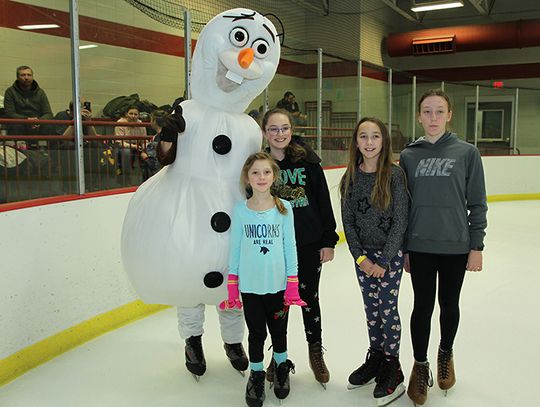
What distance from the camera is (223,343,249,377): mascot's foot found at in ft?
7.93

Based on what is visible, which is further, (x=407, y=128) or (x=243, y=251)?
(x=407, y=128)

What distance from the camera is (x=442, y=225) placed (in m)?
2.02

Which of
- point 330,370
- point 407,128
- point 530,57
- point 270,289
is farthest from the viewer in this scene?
point 530,57

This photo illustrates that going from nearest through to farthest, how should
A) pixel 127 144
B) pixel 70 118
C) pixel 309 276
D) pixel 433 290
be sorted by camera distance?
pixel 433 290
pixel 309 276
pixel 70 118
pixel 127 144

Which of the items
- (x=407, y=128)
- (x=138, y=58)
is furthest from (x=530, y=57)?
(x=138, y=58)

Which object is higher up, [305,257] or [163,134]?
[163,134]

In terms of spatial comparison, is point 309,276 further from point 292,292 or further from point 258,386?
point 258,386

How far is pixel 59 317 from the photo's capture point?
2705 millimetres

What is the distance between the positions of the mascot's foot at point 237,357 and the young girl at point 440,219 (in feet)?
2.34

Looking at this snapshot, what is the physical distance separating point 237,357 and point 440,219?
3.52 feet

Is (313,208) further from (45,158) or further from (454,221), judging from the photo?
(45,158)

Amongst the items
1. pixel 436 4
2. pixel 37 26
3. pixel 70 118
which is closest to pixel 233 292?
pixel 70 118

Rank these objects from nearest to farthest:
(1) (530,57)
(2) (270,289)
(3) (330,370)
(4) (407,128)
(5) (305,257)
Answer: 1. (2) (270,289)
2. (5) (305,257)
3. (3) (330,370)
4. (4) (407,128)
5. (1) (530,57)

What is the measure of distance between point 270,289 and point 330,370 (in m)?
0.72
